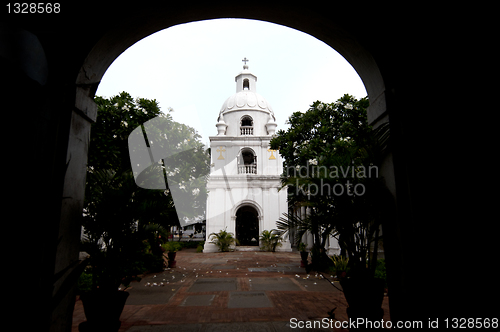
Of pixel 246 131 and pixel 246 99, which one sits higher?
pixel 246 99

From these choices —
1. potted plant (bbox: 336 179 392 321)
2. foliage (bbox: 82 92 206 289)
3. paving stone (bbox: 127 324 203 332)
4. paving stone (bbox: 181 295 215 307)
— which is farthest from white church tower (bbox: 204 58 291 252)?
potted plant (bbox: 336 179 392 321)

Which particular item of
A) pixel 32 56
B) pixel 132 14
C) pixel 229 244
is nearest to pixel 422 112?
pixel 132 14

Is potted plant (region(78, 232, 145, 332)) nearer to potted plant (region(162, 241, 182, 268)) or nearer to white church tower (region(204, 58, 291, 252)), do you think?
potted plant (region(162, 241, 182, 268))

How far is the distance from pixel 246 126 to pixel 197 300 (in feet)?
54.4

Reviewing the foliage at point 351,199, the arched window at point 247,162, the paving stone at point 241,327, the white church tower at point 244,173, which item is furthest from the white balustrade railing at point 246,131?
the paving stone at point 241,327

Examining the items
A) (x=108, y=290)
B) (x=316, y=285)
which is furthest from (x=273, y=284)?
(x=108, y=290)

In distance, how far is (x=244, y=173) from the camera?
1966cm

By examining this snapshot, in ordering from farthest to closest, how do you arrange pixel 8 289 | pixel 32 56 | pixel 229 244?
pixel 229 244 → pixel 32 56 → pixel 8 289

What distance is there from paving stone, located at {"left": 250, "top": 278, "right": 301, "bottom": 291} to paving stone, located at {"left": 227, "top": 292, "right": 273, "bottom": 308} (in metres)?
0.59

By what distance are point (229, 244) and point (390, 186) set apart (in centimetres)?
1569

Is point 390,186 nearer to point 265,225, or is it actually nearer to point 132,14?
point 132,14

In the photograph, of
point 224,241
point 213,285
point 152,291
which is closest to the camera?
point 152,291

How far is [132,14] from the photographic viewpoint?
9.86ft

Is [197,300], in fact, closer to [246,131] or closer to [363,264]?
[363,264]
